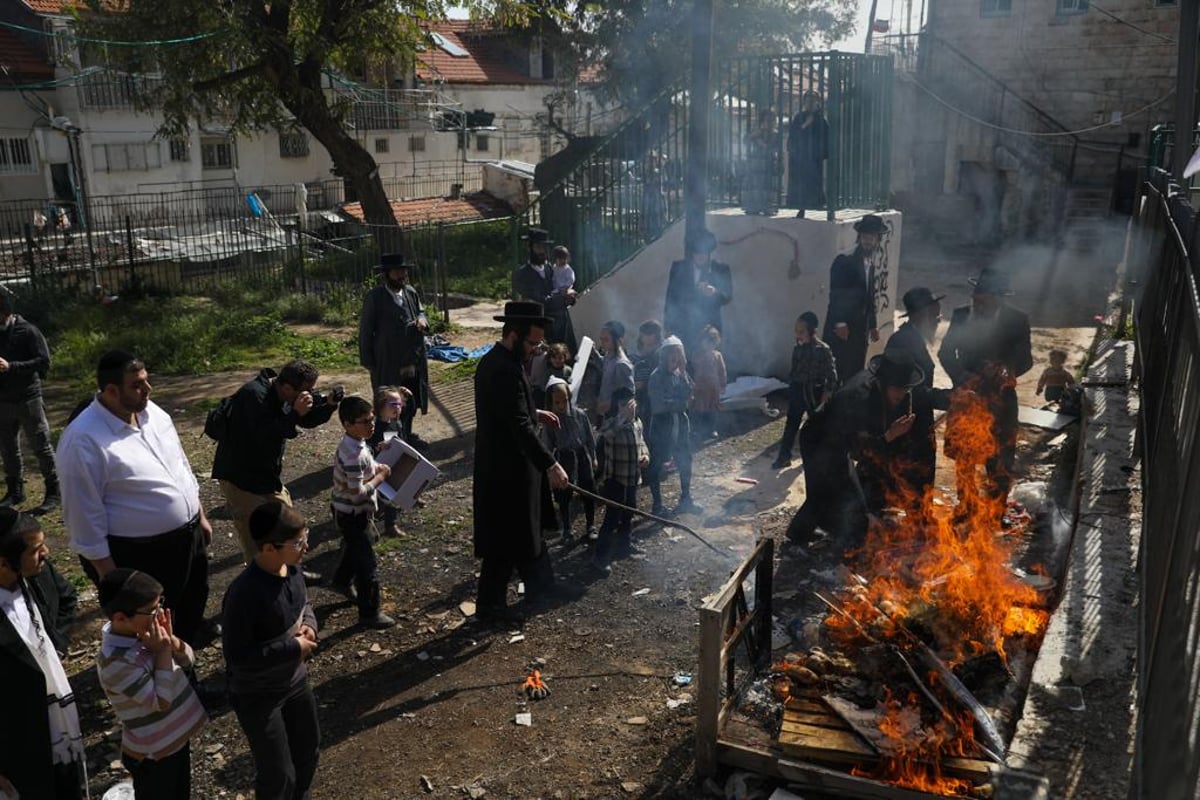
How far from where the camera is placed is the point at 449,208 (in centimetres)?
3203

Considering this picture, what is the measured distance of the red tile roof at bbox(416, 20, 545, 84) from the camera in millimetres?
39844

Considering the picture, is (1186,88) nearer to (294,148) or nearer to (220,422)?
(220,422)

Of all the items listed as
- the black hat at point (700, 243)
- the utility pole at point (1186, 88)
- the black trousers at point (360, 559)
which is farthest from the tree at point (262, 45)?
the black trousers at point (360, 559)

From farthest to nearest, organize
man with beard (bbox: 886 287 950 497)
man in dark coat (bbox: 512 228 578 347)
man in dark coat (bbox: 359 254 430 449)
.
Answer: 1. man in dark coat (bbox: 512 228 578 347)
2. man in dark coat (bbox: 359 254 430 449)
3. man with beard (bbox: 886 287 950 497)

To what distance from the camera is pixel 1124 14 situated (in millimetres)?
26484

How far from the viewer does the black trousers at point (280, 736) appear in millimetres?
4215

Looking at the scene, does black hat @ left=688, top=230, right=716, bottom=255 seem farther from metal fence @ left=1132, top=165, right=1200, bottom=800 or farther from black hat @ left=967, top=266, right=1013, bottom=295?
metal fence @ left=1132, top=165, right=1200, bottom=800

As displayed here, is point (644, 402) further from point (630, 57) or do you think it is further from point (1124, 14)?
point (1124, 14)

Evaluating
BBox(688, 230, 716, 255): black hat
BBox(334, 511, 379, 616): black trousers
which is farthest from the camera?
BBox(688, 230, 716, 255): black hat

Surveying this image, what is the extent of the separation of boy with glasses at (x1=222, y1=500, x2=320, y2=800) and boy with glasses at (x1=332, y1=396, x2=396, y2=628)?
2155 mm

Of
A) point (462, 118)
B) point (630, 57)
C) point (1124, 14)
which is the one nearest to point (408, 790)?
point (630, 57)

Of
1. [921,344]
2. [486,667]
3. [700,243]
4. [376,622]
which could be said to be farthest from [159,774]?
[700,243]

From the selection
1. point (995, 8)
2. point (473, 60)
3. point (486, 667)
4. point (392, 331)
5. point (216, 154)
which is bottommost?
point (486, 667)

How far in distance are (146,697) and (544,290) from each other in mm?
8078
